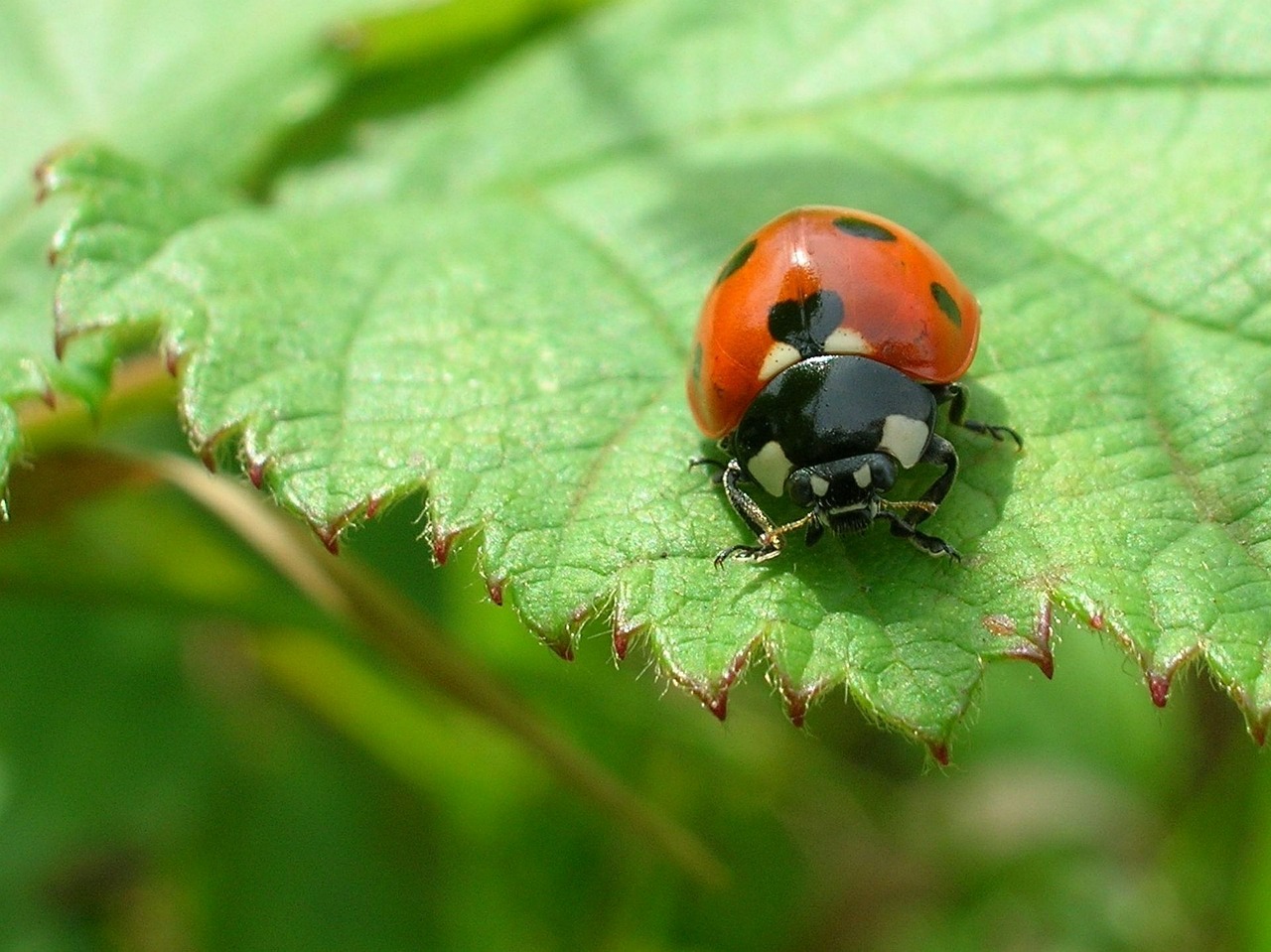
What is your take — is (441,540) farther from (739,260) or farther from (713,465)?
(739,260)

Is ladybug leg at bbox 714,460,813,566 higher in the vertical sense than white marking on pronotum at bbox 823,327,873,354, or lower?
lower

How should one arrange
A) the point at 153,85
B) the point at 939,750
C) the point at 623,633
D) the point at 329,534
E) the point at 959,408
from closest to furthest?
1. the point at 939,750
2. the point at 623,633
3. the point at 329,534
4. the point at 959,408
5. the point at 153,85


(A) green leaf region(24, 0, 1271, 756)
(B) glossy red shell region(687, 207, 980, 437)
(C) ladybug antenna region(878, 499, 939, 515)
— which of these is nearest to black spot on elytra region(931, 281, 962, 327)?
(B) glossy red shell region(687, 207, 980, 437)

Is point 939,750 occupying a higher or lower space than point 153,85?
lower

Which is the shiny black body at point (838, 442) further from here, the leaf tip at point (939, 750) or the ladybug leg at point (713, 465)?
the leaf tip at point (939, 750)

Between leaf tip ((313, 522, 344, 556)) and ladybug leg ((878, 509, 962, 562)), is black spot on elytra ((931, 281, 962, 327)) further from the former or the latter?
leaf tip ((313, 522, 344, 556))

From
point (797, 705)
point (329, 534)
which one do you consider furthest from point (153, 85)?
point (797, 705)
